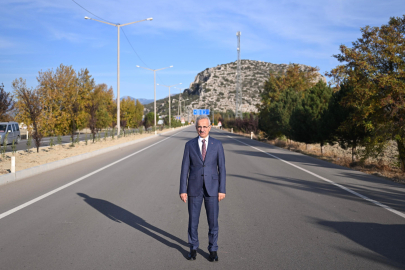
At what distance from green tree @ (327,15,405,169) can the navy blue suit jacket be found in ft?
37.1

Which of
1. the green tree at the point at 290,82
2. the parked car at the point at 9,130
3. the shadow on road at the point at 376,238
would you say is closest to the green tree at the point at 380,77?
the shadow on road at the point at 376,238

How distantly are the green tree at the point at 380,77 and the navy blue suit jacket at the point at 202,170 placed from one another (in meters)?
11.3

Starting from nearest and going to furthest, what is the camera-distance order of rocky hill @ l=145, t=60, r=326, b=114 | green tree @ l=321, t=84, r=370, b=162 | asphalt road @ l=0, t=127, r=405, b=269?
asphalt road @ l=0, t=127, r=405, b=269 → green tree @ l=321, t=84, r=370, b=162 → rocky hill @ l=145, t=60, r=326, b=114

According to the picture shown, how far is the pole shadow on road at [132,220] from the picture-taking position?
5270mm

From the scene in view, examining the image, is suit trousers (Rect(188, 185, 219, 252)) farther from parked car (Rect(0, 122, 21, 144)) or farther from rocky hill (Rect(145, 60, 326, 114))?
rocky hill (Rect(145, 60, 326, 114))

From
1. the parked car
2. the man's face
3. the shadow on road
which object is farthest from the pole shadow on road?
the parked car

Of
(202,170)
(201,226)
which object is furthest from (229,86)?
(202,170)

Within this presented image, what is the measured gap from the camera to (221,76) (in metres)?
196

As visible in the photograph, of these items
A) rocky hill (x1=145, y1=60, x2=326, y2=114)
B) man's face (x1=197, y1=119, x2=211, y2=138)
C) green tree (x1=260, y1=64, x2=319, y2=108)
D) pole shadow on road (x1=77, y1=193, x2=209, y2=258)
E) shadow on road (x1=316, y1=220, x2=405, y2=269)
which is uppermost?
rocky hill (x1=145, y1=60, x2=326, y2=114)

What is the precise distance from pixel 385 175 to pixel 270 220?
858 cm

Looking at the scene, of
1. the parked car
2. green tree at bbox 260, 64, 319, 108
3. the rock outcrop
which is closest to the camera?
the parked car

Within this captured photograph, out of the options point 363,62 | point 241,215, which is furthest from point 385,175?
point 241,215

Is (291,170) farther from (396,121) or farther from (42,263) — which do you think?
(42,263)

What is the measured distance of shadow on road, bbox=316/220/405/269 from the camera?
4.68 meters
